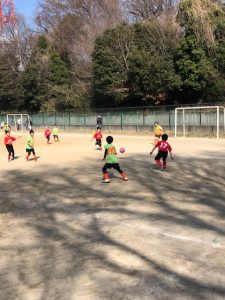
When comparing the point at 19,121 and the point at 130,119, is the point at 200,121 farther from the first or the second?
the point at 19,121

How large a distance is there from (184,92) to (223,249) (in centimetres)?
3306

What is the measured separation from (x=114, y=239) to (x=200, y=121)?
89.1 feet

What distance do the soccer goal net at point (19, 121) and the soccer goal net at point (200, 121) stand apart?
2344cm

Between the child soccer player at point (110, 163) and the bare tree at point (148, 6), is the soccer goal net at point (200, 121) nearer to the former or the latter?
the child soccer player at point (110, 163)

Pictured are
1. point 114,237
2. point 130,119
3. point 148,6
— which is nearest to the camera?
point 114,237

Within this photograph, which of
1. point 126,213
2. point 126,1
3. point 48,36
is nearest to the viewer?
point 126,213

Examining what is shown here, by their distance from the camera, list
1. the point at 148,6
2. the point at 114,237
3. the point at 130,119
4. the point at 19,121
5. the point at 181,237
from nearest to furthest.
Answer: the point at 181,237, the point at 114,237, the point at 130,119, the point at 19,121, the point at 148,6

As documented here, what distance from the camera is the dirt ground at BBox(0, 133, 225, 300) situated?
4.84 metres

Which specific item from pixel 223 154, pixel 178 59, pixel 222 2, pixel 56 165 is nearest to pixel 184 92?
pixel 178 59

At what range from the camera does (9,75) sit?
6003 centimetres

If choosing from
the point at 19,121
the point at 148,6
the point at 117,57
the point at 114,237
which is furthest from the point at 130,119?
the point at 114,237

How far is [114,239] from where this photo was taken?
6637 millimetres

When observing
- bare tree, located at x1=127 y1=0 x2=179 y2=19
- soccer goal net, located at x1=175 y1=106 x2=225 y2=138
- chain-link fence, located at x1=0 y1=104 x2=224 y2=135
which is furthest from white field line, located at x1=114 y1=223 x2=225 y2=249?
bare tree, located at x1=127 y1=0 x2=179 y2=19

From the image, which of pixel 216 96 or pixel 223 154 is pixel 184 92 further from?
pixel 223 154
